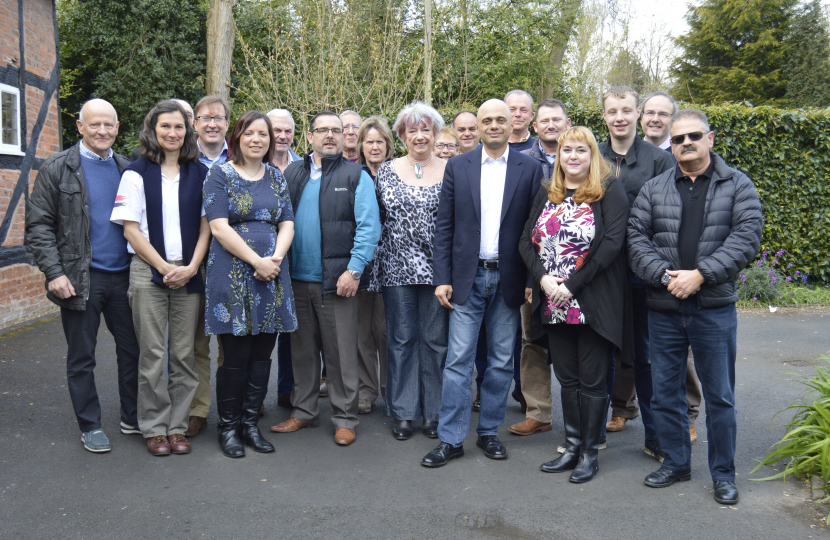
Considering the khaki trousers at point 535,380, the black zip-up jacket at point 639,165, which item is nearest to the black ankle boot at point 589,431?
the khaki trousers at point 535,380

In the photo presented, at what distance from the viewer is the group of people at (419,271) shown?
3.74 metres

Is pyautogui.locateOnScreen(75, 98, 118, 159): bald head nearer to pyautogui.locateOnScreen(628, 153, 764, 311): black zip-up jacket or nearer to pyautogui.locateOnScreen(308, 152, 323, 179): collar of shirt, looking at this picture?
pyautogui.locateOnScreen(308, 152, 323, 179): collar of shirt

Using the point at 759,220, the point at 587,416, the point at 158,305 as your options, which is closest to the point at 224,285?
the point at 158,305

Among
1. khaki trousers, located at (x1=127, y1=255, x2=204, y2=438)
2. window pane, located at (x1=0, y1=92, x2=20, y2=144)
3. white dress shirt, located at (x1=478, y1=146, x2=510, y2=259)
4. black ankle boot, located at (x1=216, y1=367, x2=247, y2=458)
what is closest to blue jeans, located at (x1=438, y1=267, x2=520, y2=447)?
white dress shirt, located at (x1=478, y1=146, x2=510, y2=259)

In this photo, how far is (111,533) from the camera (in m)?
3.23

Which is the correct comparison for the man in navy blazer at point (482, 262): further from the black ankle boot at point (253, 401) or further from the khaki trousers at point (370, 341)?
the black ankle boot at point (253, 401)

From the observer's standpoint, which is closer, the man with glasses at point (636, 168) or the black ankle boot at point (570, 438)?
the black ankle boot at point (570, 438)

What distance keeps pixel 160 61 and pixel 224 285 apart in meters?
11.9

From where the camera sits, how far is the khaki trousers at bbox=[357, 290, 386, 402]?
5070 mm

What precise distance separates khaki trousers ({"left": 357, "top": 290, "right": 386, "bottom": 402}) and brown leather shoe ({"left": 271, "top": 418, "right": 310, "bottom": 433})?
61cm

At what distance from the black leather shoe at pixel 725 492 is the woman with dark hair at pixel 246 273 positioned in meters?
2.76

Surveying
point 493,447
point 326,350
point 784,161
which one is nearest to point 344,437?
point 326,350

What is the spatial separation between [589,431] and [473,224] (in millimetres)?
1472

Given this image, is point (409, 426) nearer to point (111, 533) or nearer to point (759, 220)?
point (111, 533)
